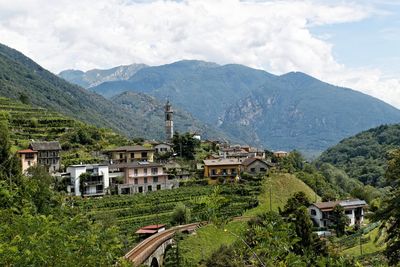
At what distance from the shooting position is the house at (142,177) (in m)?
52.9

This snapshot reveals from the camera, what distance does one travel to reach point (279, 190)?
52500 millimetres

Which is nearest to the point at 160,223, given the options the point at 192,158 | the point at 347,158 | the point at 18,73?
the point at 192,158

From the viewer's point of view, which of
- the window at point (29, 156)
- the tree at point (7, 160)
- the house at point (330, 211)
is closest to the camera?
the tree at point (7, 160)

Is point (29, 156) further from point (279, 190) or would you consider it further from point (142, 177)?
point (279, 190)

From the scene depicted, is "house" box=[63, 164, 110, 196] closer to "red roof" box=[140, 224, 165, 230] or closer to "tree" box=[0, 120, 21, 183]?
"red roof" box=[140, 224, 165, 230]

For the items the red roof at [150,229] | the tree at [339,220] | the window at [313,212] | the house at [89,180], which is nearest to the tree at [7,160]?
the red roof at [150,229]

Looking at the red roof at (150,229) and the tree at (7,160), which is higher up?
the tree at (7,160)

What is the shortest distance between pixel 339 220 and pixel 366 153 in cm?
7554

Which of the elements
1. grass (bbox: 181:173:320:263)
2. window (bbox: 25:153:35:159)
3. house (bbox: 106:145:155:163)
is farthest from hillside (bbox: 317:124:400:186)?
window (bbox: 25:153:35:159)

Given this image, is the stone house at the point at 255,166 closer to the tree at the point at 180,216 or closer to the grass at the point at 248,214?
the grass at the point at 248,214

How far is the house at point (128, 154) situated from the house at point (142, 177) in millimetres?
6673

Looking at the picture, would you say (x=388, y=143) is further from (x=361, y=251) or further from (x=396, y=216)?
(x=396, y=216)

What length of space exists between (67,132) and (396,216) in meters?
64.4

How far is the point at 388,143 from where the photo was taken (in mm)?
115000
